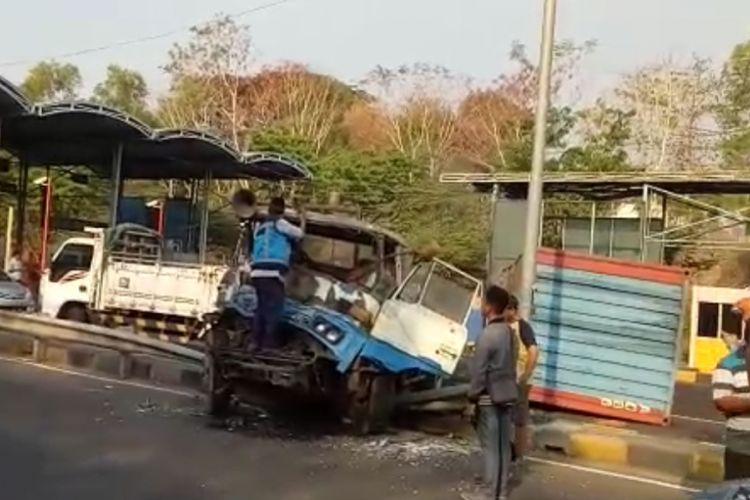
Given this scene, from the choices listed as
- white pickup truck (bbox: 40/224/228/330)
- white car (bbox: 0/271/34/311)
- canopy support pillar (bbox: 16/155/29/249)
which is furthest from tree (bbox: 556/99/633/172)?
white car (bbox: 0/271/34/311)

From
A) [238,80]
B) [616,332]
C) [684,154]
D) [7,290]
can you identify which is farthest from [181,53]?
[616,332]

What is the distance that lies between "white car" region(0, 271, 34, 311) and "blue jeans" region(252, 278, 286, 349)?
1184 centimetres

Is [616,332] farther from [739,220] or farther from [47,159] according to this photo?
[47,159]

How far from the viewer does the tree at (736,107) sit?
39.3 meters

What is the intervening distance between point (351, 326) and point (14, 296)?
13.1 metres

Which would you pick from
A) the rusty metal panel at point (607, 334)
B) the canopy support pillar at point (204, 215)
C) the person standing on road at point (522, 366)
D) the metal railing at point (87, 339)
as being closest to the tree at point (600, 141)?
the canopy support pillar at point (204, 215)

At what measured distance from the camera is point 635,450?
12.1 metres

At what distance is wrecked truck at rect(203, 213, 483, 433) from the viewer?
37.0ft

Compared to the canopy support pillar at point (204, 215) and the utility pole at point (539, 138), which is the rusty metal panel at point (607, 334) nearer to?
the utility pole at point (539, 138)

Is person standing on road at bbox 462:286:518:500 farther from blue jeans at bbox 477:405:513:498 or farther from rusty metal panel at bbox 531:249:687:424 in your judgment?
rusty metal panel at bbox 531:249:687:424

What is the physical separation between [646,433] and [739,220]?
12.5 m

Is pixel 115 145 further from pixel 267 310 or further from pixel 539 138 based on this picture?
pixel 267 310

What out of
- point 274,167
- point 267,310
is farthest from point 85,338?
point 274,167

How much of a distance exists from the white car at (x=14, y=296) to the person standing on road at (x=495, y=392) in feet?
49.8
